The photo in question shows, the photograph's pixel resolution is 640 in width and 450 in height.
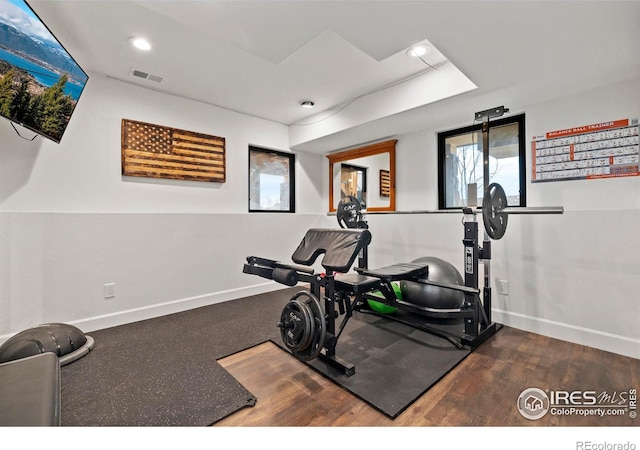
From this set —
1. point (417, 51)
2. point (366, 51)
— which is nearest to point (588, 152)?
point (417, 51)

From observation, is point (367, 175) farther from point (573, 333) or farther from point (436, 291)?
point (573, 333)

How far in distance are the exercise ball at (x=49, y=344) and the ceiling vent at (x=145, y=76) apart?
8.13 ft

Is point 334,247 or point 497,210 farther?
point 497,210

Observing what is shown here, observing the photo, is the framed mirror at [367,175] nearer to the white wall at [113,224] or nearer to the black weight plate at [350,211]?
the black weight plate at [350,211]

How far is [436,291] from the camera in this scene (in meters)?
2.78

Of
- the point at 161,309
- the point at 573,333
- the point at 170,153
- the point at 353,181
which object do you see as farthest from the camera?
the point at 353,181

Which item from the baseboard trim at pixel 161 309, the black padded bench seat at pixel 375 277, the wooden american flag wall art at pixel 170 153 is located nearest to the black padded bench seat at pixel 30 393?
the black padded bench seat at pixel 375 277

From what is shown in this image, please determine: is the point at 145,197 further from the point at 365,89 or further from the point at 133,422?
the point at 365,89

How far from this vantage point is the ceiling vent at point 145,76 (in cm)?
290

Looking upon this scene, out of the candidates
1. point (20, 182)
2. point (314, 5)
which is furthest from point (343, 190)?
point (20, 182)

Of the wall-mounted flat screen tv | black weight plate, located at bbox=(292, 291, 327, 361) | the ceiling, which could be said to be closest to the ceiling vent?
the ceiling

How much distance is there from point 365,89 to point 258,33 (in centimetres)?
162

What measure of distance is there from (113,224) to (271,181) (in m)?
2.19

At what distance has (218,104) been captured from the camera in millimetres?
3748
